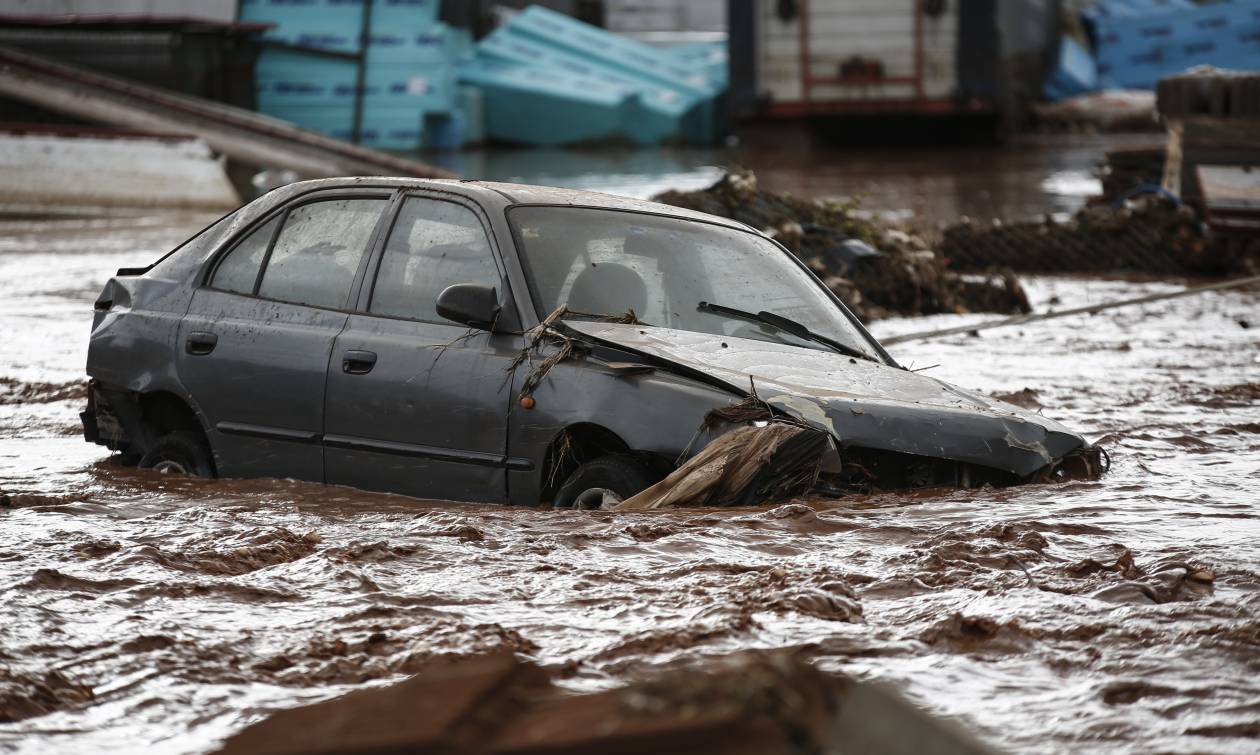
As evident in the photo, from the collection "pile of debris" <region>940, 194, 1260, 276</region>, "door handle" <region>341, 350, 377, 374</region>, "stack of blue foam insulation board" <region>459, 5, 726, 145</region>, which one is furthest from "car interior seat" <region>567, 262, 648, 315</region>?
"stack of blue foam insulation board" <region>459, 5, 726, 145</region>

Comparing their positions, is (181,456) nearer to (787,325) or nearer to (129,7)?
(787,325)

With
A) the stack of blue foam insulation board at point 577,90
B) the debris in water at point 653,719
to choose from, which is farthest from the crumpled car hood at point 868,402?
the stack of blue foam insulation board at point 577,90

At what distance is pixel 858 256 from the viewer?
1240 centimetres

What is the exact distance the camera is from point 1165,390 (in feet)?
28.2

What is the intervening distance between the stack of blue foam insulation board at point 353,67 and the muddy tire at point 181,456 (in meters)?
28.1

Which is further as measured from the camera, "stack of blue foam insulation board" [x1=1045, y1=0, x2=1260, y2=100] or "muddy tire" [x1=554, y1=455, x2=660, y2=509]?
"stack of blue foam insulation board" [x1=1045, y1=0, x2=1260, y2=100]

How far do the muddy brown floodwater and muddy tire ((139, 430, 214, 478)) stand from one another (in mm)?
88

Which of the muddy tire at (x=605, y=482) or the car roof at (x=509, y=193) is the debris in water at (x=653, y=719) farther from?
the car roof at (x=509, y=193)

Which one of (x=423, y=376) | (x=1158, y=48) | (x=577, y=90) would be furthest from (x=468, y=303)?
(x=1158, y=48)

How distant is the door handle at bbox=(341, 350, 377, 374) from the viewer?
5.75m

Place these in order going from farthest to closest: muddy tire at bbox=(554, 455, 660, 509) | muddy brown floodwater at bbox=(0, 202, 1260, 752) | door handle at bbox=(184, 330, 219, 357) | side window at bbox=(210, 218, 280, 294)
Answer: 1. side window at bbox=(210, 218, 280, 294)
2. door handle at bbox=(184, 330, 219, 357)
3. muddy tire at bbox=(554, 455, 660, 509)
4. muddy brown floodwater at bbox=(0, 202, 1260, 752)

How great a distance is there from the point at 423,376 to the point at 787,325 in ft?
4.54

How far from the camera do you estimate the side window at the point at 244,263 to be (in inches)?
250

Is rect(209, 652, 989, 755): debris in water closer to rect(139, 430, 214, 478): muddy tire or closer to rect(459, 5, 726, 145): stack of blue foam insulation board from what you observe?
rect(139, 430, 214, 478): muddy tire
